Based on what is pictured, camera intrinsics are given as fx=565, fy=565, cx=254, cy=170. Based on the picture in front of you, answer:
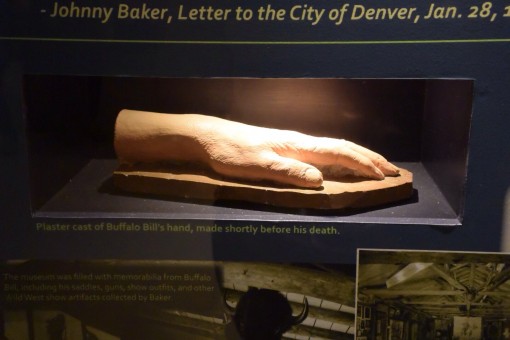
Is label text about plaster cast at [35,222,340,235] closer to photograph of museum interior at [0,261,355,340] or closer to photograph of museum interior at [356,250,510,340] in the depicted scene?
photograph of museum interior at [0,261,355,340]

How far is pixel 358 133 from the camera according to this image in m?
2.09

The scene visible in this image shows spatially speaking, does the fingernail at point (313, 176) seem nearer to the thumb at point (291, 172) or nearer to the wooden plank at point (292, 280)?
the thumb at point (291, 172)

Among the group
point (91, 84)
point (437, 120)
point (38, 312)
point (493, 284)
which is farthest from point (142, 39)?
point (493, 284)

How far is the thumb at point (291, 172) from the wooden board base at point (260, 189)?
24mm

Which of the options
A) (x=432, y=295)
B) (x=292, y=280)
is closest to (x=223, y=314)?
(x=292, y=280)

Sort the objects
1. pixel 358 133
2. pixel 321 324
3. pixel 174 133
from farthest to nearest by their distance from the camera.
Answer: pixel 358 133
pixel 174 133
pixel 321 324

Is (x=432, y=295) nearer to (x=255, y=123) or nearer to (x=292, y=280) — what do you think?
(x=292, y=280)

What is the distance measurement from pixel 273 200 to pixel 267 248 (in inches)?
7.7

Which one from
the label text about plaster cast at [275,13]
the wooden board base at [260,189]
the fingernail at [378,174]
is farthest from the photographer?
the fingernail at [378,174]

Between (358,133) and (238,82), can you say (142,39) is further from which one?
(358,133)

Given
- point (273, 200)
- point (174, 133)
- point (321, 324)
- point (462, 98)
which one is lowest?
point (321, 324)

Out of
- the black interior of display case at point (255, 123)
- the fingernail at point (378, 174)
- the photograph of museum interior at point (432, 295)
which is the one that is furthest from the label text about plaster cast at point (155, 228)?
the fingernail at point (378, 174)

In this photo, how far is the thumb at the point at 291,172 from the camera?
1.71 metres

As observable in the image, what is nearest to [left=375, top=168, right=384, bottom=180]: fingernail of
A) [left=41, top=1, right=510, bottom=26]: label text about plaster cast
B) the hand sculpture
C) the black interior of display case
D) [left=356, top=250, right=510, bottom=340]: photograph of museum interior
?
the hand sculpture
